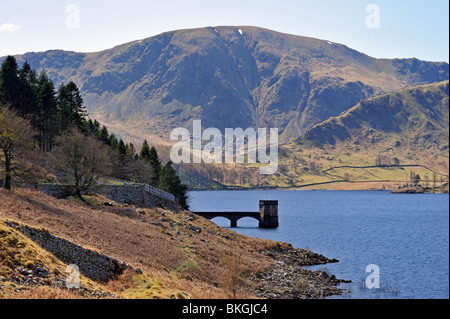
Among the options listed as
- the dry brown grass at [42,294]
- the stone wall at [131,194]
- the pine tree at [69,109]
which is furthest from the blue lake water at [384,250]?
the pine tree at [69,109]

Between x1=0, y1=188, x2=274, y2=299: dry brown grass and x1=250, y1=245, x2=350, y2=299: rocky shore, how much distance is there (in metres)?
2.23

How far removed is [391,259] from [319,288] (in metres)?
39.4

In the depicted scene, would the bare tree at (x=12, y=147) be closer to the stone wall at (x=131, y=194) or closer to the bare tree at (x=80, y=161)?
the bare tree at (x=80, y=161)

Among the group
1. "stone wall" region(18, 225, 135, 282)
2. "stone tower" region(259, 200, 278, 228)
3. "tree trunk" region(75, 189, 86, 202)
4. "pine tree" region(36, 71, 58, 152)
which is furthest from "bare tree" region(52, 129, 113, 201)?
"stone tower" region(259, 200, 278, 228)

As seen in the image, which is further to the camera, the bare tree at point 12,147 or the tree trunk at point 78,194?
the tree trunk at point 78,194

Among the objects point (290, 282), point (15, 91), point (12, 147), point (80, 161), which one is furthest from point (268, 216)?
point (12, 147)

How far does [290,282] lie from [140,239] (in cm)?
1790

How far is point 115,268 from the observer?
33.8 m

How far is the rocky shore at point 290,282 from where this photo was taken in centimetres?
5054

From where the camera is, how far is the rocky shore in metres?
50.5

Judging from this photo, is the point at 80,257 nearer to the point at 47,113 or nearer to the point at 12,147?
the point at 12,147

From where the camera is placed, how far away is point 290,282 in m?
56.8

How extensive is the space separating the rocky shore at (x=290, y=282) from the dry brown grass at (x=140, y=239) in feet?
7.32
